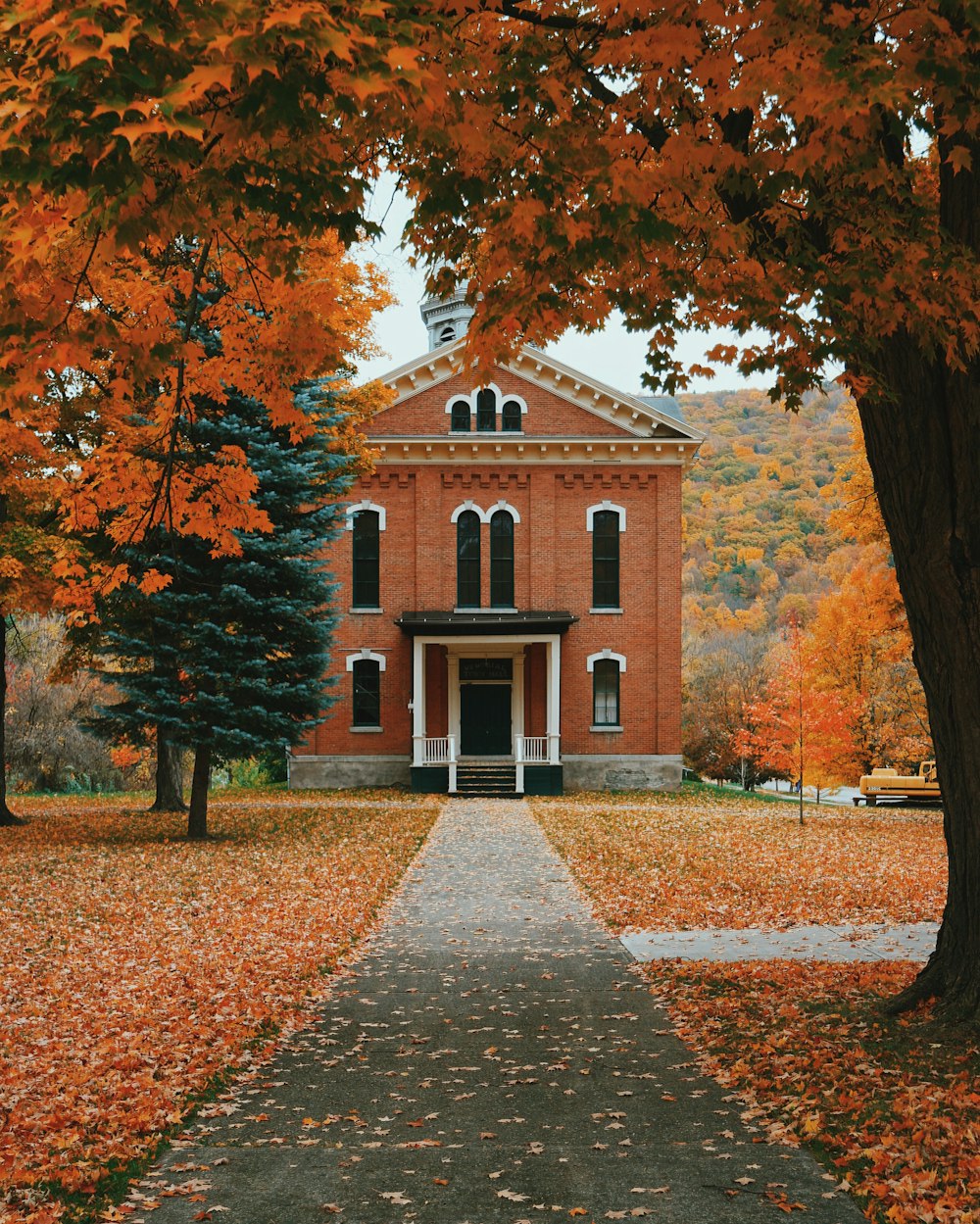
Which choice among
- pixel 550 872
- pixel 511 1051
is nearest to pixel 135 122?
pixel 511 1051

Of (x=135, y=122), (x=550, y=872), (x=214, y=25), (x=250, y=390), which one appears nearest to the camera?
(x=214, y=25)

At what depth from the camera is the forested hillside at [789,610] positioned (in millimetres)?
27281

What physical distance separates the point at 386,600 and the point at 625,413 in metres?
8.73

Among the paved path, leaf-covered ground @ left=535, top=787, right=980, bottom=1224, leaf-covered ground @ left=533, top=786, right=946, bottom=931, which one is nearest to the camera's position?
leaf-covered ground @ left=535, top=787, right=980, bottom=1224

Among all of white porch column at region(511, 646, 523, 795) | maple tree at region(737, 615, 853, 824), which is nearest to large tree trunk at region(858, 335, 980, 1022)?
maple tree at region(737, 615, 853, 824)

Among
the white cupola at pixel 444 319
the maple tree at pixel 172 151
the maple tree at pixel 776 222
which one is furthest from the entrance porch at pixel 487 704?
the maple tree at pixel 776 222

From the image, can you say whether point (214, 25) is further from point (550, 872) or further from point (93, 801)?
point (93, 801)

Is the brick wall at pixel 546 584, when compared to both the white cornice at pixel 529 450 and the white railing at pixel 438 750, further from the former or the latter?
the white railing at pixel 438 750

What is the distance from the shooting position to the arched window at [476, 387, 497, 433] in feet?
113

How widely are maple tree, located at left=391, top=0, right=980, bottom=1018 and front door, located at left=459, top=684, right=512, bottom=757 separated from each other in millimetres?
26134

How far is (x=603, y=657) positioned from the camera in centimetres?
3428

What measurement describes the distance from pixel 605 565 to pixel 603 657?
2659 mm

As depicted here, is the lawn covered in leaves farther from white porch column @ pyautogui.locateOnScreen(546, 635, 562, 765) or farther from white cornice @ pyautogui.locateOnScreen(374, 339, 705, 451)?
white cornice @ pyautogui.locateOnScreen(374, 339, 705, 451)

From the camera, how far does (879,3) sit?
6.44m
